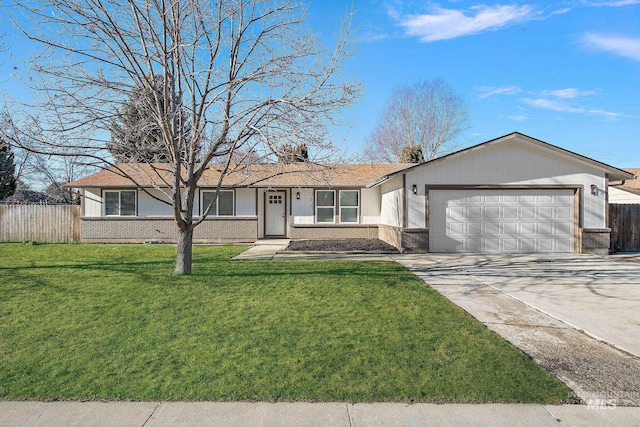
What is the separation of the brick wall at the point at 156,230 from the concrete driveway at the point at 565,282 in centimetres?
781

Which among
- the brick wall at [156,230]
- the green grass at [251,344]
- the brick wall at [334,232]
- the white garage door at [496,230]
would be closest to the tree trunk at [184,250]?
the green grass at [251,344]

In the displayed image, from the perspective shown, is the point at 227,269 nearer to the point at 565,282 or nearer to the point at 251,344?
the point at 251,344

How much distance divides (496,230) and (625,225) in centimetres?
541

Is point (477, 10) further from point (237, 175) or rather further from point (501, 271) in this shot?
point (237, 175)

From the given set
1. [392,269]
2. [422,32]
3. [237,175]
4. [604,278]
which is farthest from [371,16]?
[237,175]

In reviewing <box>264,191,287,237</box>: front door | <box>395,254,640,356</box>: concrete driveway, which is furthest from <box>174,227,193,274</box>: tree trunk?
<box>264,191,287,237</box>: front door

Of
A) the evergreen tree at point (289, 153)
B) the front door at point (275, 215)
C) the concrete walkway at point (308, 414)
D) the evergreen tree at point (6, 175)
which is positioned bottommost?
the concrete walkway at point (308, 414)

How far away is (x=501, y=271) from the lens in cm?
978

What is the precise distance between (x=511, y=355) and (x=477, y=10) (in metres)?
9.53

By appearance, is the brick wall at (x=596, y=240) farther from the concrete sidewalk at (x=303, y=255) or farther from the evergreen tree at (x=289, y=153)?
the evergreen tree at (x=289, y=153)

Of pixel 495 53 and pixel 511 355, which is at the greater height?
pixel 495 53

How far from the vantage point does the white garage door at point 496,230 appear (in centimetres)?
1334

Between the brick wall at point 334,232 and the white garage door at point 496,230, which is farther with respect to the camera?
the brick wall at point 334,232

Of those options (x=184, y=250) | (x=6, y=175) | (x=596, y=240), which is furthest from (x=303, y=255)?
(x=6, y=175)
